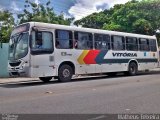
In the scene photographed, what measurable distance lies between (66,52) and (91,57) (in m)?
2.20

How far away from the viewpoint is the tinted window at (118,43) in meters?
21.7

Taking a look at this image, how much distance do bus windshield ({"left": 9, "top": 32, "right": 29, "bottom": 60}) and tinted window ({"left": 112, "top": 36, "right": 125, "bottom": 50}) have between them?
6749mm

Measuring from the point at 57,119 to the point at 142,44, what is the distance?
58.9 feet

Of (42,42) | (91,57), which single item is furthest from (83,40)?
(42,42)

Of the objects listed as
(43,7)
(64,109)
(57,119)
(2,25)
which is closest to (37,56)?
(64,109)

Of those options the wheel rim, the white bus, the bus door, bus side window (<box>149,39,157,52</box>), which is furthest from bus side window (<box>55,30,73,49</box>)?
bus side window (<box>149,39,157,52</box>)

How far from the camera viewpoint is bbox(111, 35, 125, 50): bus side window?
71.3 ft

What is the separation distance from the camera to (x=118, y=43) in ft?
72.7

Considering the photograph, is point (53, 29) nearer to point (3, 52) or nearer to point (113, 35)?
point (113, 35)

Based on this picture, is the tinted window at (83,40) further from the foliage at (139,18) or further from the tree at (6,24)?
the foliage at (139,18)

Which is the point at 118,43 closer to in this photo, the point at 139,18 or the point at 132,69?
the point at 132,69

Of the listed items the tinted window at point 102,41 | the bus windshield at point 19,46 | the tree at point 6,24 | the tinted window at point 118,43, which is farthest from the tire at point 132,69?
the tree at point 6,24

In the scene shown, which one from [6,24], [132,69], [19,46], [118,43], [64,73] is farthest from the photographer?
[6,24]

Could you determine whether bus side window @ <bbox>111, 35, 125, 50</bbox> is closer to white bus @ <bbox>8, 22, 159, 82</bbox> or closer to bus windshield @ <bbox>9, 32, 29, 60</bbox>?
white bus @ <bbox>8, 22, 159, 82</bbox>
